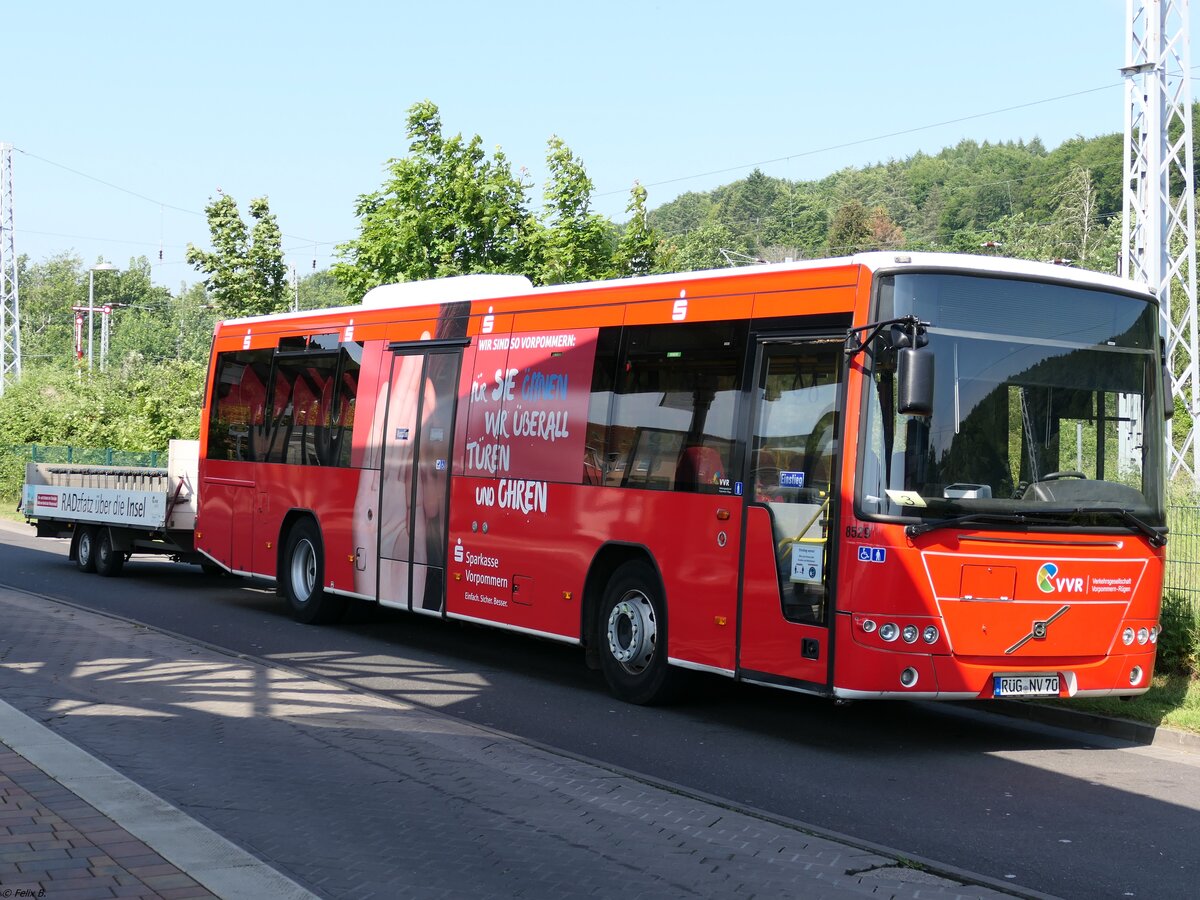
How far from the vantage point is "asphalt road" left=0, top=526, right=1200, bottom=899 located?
708 centimetres

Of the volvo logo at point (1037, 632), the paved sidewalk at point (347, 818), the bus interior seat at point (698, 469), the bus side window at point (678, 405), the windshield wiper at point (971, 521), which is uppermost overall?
the bus side window at point (678, 405)

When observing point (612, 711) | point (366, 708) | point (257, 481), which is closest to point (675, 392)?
point (612, 711)

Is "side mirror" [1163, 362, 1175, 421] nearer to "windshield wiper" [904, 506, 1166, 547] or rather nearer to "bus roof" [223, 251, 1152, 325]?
"bus roof" [223, 251, 1152, 325]

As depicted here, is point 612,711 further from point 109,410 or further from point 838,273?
point 109,410

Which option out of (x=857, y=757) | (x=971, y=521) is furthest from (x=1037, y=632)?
(x=857, y=757)

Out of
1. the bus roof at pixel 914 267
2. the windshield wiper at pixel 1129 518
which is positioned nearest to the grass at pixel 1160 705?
the windshield wiper at pixel 1129 518

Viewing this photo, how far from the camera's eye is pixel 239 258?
141ft

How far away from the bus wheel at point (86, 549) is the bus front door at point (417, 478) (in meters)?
9.04

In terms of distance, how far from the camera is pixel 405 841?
6672mm

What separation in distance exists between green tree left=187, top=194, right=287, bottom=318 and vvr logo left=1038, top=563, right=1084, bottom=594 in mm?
36189

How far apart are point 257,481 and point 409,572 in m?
3.80

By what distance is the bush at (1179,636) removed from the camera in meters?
11.9

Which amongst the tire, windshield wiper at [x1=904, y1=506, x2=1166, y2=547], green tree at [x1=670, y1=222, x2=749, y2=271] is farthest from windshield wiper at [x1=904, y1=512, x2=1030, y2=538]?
green tree at [x1=670, y1=222, x2=749, y2=271]

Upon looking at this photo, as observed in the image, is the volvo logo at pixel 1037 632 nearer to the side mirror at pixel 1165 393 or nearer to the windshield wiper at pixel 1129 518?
Answer: the windshield wiper at pixel 1129 518
